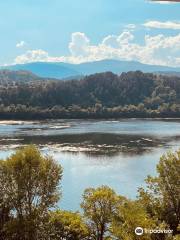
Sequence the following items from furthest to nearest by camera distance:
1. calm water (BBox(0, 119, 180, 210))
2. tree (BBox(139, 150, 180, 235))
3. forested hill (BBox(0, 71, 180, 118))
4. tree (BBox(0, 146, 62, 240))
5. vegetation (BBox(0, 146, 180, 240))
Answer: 1. forested hill (BBox(0, 71, 180, 118))
2. calm water (BBox(0, 119, 180, 210))
3. tree (BBox(139, 150, 180, 235))
4. tree (BBox(0, 146, 62, 240))
5. vegetation (BBox(0, 146, 180, 240))

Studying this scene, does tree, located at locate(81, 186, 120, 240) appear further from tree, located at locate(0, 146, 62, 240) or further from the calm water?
the calm water

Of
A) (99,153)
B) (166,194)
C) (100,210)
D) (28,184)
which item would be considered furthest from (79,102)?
(28,184)

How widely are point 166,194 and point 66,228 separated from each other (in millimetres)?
6601

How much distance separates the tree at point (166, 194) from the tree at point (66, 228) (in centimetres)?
426

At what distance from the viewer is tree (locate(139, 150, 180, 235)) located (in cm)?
2736

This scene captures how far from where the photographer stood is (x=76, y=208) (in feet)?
131

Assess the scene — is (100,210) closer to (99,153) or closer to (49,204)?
(49,204)

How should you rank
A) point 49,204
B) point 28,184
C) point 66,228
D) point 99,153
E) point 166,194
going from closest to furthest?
point 28,184 → point 49,204 → point 66,228 → point 166,194 → point 99,153

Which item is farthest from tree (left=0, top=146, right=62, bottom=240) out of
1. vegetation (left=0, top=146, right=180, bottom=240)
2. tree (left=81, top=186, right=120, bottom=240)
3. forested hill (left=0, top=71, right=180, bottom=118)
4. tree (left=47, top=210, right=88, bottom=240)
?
forested hill (left=0, top=71, right=180, bottom=118)

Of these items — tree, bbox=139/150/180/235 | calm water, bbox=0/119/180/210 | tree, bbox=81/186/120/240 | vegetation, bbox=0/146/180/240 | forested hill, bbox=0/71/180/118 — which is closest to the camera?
vegetation, bbox=0/146/180/240

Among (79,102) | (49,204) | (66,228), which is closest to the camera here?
(49,204)

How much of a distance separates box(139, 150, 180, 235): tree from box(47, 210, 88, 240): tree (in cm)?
426

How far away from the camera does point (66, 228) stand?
89.7ft

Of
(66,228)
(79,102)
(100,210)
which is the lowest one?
(66,228)
